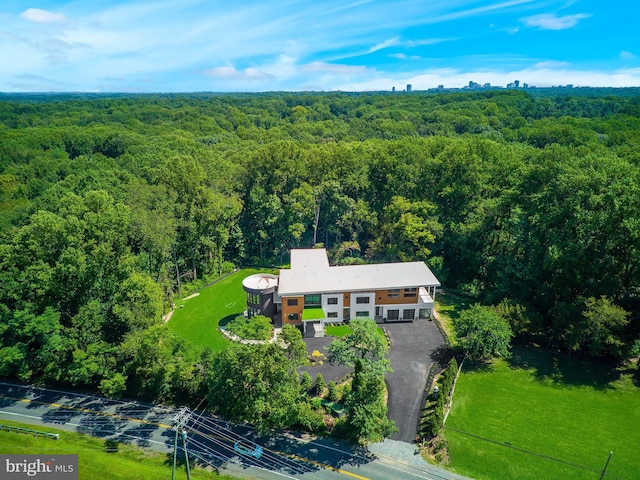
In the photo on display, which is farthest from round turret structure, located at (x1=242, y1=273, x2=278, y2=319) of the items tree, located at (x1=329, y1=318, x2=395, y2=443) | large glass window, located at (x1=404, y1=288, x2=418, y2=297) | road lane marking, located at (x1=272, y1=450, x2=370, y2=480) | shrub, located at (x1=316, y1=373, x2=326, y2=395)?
road lane marking, located at (x1=272, y1=450, x2=370, y2=480)

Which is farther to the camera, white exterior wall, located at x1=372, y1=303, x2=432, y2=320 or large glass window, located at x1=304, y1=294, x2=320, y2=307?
white exterior wall, located at x1=372, y1=303, x2=432, y2=320

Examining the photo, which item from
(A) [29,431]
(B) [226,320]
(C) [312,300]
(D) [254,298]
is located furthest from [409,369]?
(A) [29,431]

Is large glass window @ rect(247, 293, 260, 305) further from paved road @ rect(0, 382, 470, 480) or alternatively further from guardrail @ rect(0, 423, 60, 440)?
guardrail @ rect(0, 423, 60, 440)

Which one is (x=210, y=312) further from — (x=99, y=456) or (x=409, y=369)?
(x=409, y=369)

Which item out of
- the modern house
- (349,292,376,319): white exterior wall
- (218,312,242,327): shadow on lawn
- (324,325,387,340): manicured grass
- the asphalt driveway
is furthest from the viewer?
(218,312,242,327): shadow on lawn

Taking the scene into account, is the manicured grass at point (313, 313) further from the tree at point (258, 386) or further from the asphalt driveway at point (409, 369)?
the tree at point (258, 386)

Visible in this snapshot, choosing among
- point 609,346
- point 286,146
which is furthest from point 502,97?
point 609,346
